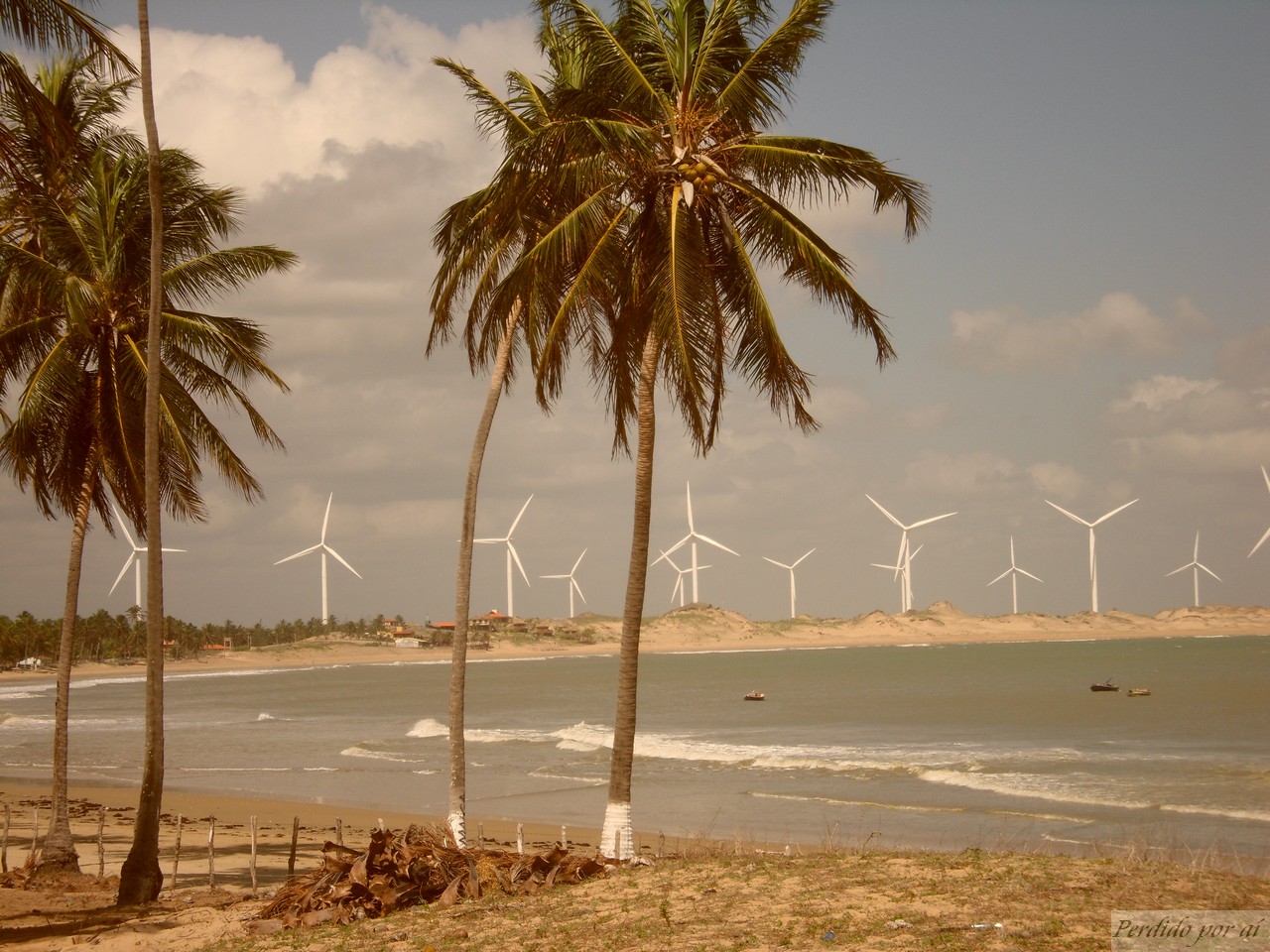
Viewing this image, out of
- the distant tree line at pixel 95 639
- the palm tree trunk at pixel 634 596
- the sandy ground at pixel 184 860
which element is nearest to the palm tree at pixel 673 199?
the palm tree trunk at pixel 634 596

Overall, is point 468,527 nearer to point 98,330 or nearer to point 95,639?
point 98,330

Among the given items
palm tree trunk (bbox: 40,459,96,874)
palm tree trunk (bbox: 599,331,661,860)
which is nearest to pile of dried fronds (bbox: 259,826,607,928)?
palm tree trunk (bbox: 599,331,661,860)

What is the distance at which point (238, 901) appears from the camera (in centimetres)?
1428

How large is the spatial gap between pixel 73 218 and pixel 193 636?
7060 inches

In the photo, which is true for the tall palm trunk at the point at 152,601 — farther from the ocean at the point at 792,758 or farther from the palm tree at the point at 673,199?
the ocean at the point at 792,758

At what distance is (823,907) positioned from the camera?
9.92 m

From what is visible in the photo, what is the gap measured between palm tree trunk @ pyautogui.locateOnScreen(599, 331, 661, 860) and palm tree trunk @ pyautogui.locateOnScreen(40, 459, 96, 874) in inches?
324

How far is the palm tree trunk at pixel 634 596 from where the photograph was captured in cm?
1438

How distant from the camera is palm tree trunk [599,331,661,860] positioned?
1438 centimetres

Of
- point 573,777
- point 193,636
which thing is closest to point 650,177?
point 573,777

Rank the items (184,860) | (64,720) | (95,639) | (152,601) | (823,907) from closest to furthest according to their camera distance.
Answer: (823,907), (152,601), (64,720), (184,860), (95,639)

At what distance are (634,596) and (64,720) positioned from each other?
9.15m

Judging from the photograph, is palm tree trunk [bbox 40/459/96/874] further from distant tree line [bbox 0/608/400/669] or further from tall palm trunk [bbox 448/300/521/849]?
distant tree line [bbox 0/608/400/669]

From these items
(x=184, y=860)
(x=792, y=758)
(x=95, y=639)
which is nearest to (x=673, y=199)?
(x=184, y=860)
